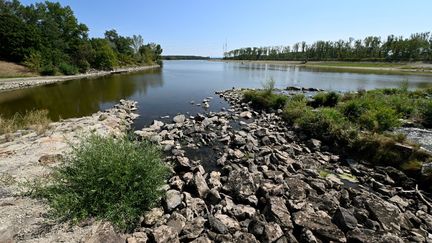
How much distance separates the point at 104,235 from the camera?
4609 mm

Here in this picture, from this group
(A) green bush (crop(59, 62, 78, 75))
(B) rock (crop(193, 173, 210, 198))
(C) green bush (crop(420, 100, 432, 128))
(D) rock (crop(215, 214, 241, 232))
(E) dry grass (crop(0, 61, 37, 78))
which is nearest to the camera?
(D) rock (crop(215, 214, 241, 232))

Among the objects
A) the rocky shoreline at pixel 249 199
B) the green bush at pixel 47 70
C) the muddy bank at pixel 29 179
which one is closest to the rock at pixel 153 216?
the rocky shoreline at pixel 249 199

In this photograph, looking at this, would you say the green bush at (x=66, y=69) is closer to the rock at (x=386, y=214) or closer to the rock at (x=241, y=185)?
the rock at (x=241, y=185)

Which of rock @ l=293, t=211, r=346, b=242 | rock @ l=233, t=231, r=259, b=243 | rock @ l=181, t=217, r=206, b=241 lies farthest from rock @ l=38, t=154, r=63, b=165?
rock @ l=293, t=211, r=346, b=242

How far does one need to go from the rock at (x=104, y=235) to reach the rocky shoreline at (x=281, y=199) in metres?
0.35

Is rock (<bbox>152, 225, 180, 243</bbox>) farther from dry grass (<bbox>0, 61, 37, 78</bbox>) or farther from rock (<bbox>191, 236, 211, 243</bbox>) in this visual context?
dry grass (<bbox>0, 61, 37, 78</bbox>)

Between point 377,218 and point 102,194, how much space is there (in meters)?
6.61

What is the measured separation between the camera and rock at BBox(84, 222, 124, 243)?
14.7ft

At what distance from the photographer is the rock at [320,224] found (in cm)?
528

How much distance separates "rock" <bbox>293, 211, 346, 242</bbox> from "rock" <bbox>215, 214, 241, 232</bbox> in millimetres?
1409

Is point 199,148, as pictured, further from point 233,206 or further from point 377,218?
point 377,218

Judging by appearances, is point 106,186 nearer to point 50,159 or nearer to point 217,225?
point 217,225

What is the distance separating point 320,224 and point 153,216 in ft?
13.0

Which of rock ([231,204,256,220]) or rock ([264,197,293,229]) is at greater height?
rock ([264,197,293,229])
